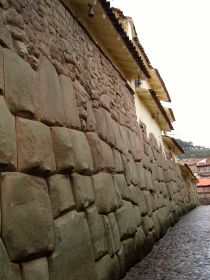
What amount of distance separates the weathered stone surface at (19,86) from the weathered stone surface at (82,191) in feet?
2.94

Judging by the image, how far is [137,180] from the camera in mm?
6801

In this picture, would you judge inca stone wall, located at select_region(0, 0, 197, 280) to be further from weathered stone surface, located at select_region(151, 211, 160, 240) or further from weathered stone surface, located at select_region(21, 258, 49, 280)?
weathered stone surface, located at select_region(151, 211, 160, 240)

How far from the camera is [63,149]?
3.61 m

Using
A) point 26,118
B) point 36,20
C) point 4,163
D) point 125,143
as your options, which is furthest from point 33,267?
point 125,143

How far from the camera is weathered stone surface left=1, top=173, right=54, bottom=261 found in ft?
8.30

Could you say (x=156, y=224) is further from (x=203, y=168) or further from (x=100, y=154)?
(x=203, y=168)

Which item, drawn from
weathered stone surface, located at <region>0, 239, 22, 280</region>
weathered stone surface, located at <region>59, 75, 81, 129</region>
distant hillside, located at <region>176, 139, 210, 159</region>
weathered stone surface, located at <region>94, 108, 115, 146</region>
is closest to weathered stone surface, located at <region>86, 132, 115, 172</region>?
weathered stone surface, located at <region>94, 108, 115, 146</region>

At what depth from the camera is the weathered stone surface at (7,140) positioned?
2.62m

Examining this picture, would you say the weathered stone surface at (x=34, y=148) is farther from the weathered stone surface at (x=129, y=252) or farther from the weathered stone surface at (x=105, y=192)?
the weathered stone surface at (x=129, y=252)

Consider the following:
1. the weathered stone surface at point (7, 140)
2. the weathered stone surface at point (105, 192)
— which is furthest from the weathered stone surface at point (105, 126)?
the weathered stone surface at point (7, 140)

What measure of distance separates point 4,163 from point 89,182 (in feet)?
5.50

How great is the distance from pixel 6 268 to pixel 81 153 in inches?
74.5

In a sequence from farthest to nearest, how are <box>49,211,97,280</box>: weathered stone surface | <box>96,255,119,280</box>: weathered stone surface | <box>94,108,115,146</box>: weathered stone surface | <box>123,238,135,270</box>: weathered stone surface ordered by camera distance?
1. <box>94,108,115,146</box>: weathered stone surface
2. <box>123,238,135,270</box>: weathered stone surface
3. <box>96,255,119,280</box>: weathered stone surface
4. <box>49,211,97,280</box>: weathered stone surface

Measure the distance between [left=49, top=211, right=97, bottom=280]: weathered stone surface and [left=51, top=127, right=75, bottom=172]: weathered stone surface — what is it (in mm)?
442
